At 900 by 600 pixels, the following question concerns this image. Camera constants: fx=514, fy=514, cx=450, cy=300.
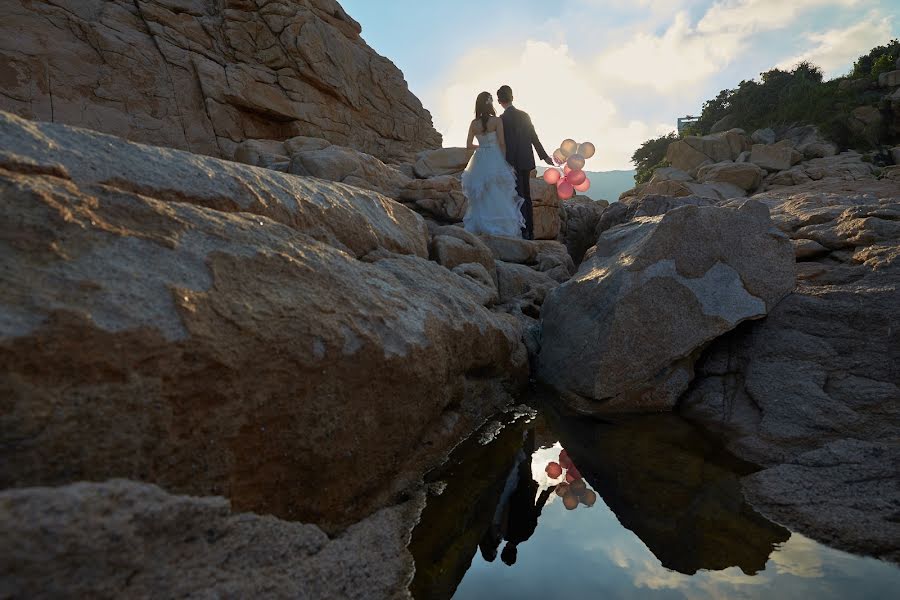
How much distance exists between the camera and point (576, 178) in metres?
10.8

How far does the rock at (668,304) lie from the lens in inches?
143

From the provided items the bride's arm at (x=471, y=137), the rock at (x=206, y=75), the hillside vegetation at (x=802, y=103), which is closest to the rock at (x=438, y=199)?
the bride's arm at (x=471, y=137)

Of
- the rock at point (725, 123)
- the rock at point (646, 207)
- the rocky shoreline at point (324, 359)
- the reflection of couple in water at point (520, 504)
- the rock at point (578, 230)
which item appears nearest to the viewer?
the rocky shoreline at point (324, 359)

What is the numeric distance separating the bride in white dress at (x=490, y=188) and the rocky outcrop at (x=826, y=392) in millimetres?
4870

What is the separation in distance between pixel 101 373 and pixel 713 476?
9.18 feet

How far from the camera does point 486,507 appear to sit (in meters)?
2.54

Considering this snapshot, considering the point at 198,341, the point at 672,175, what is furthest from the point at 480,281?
the point at 672,175

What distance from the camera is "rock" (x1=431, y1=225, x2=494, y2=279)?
486cm

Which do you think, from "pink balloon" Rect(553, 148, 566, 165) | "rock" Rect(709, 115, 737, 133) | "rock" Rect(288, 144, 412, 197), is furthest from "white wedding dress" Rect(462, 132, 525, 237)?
"rock" Rect(709, 115, 737, 133)

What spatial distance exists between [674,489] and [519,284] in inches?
131

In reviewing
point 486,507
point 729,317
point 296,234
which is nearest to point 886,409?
point 729,317

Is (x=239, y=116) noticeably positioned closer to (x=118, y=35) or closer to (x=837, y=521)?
(x=118, y=35)

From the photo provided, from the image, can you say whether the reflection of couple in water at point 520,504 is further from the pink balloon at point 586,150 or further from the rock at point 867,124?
the rock at point 867,124

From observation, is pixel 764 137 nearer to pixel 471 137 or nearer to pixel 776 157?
pixel 776 157
